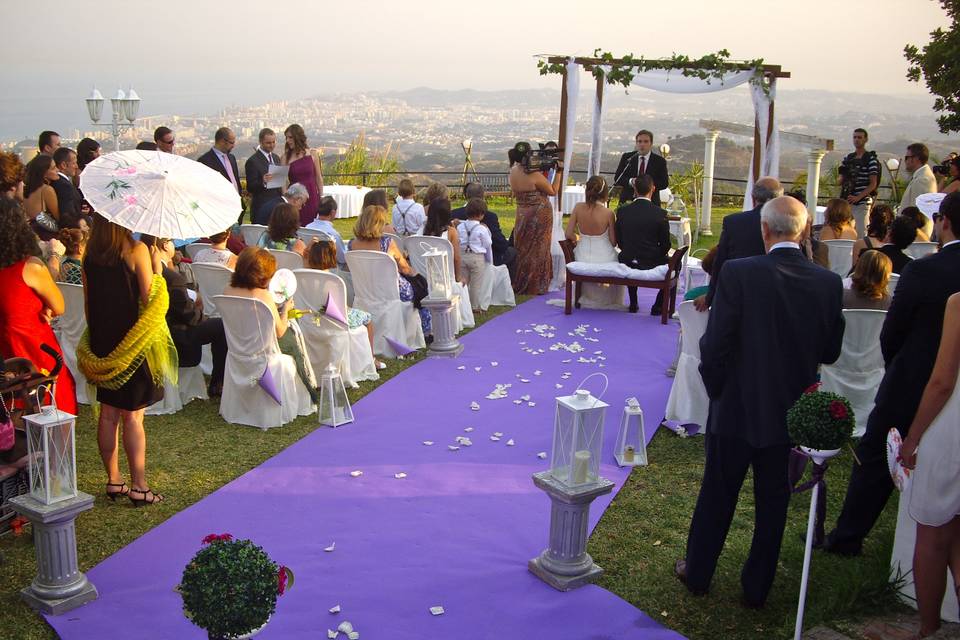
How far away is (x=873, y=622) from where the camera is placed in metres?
3.63

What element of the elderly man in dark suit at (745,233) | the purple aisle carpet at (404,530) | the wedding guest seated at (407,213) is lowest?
the purple aisle carpet at (404,530)

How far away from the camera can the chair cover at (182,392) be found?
6.23 metres

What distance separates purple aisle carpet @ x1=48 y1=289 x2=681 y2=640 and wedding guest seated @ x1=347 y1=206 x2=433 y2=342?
107 cm

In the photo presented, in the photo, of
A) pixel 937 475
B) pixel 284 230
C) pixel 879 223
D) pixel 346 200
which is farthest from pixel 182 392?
pixel 346 200

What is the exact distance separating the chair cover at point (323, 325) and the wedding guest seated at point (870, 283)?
3.62m

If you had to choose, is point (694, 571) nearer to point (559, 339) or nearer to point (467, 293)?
point (559, 339)

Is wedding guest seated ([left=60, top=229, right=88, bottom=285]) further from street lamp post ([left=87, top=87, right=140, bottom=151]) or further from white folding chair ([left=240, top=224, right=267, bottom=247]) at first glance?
street lamp post ([left=87, top=87, right=140, bottom=151])

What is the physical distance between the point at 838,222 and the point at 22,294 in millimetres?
6928

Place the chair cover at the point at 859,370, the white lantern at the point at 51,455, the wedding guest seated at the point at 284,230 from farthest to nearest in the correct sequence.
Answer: the wedding guest seated at the point at 284,230 → the chair cover at the point at 859,370 → the white lantern at the point at 51,455

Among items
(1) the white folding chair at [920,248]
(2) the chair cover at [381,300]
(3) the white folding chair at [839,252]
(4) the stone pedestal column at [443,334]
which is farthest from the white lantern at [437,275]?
(1) the white folding chair at [920,248]

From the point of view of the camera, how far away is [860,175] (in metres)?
12.0

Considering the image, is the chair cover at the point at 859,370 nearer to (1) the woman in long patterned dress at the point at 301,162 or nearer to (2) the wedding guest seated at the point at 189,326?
(2) the wedding guest seated at the point at 189,326

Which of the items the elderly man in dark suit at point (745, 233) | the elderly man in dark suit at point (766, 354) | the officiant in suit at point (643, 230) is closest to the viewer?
the elderly man in dark suit at point (766, 354)

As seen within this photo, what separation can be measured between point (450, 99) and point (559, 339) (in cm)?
7957
